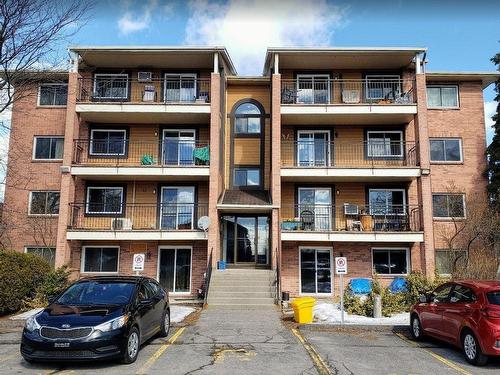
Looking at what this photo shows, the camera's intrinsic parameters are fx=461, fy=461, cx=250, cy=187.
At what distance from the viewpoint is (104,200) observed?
2202 centimetres

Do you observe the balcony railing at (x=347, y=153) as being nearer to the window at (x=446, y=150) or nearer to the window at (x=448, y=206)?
the window at (x=446, y=150)

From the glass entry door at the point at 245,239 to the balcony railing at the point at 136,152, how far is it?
11.4 ft

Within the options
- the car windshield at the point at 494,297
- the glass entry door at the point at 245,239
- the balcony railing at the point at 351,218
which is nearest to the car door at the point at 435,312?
the car windshield at the point at 494,297

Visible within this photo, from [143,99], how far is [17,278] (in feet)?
33.2

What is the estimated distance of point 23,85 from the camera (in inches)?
579

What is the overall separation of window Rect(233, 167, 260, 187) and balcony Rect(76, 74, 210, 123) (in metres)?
3.03

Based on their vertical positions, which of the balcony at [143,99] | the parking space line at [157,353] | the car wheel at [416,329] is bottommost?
the parking space line at [157,353]

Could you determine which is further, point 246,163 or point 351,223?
point 246,163

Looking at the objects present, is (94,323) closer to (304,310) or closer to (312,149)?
(304,310)

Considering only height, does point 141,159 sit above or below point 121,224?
above

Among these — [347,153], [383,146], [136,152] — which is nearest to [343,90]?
[347,153]

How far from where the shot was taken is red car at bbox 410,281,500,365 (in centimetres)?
858

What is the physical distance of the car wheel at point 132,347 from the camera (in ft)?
27.8

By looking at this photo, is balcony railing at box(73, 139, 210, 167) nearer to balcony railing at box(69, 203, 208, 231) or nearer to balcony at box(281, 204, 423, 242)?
balcony railing at box(69, 203, 208, 231)
